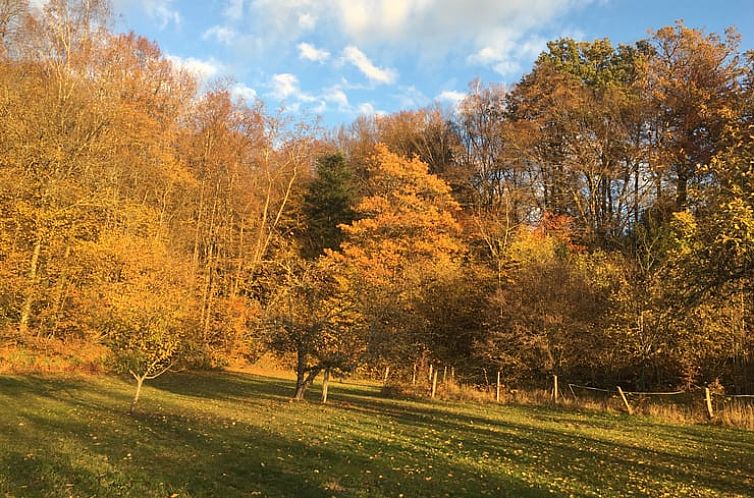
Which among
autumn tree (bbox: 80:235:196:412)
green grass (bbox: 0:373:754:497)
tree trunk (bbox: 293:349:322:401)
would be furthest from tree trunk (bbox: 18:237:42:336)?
tree trunk (bbox: 293:349:322:401)

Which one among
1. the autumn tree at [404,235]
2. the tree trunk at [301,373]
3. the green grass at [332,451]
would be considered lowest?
the green grass at [332,451]

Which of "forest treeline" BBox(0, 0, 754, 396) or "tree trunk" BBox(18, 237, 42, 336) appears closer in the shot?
"forest treeline" BBox(0, 0, 754, 396)

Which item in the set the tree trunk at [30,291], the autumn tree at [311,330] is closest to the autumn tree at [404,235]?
the autumn tree at [311,330]

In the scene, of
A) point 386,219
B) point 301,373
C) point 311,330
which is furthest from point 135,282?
point 386,219

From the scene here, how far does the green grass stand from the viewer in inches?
330

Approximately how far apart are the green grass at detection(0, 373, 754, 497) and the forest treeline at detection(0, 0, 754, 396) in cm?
259

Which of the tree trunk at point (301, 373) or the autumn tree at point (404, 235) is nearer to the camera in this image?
the tree trunk at point (301, 373)

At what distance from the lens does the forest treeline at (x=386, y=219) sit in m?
23.0

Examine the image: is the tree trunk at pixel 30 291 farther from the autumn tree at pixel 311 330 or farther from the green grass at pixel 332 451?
the autumn tree at pixel 311 330

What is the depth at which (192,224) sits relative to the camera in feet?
130

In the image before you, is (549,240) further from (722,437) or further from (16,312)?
Answer: (16,312)

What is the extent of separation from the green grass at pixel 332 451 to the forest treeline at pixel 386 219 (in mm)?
2587

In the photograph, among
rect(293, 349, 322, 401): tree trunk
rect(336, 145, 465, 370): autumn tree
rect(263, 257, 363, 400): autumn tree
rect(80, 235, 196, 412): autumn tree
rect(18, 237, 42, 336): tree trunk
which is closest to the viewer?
rect(263, 257, 363, 400): autumn tree

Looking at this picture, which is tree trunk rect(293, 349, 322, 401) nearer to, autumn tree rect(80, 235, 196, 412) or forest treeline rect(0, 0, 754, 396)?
forest treeline rect(0, 0, 754, 396)
